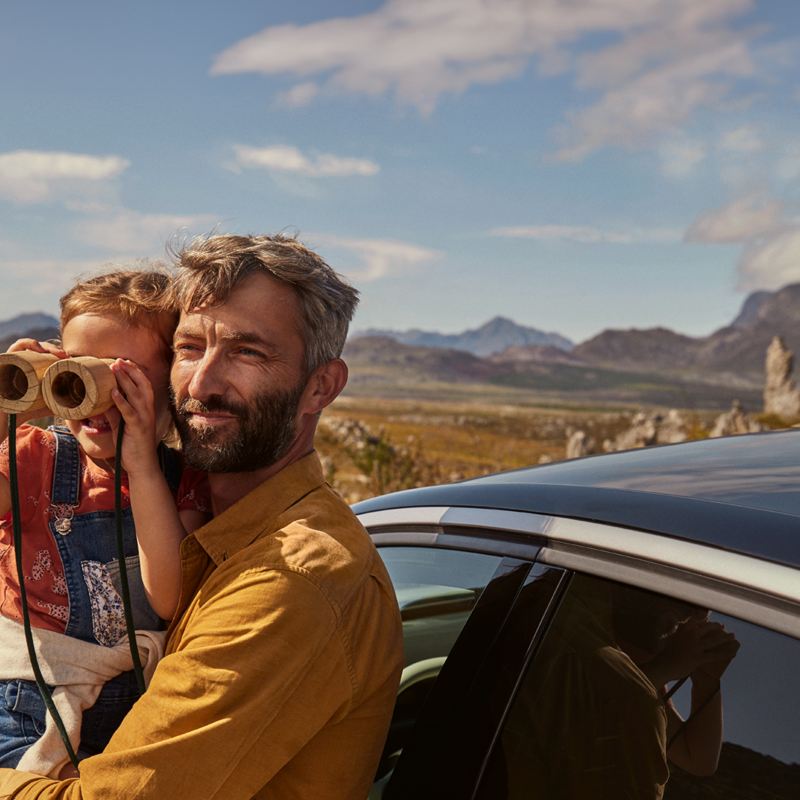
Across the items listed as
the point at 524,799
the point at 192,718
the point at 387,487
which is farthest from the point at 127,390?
the point at 387,487

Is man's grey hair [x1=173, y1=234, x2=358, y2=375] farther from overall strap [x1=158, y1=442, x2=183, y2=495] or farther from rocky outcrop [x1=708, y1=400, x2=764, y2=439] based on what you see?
rocky outcrop [x1=708, y1=400, x2=764, y2=439]

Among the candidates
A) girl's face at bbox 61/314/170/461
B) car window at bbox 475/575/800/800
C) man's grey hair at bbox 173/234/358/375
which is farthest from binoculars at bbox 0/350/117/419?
car window at bbox 475/575/800/800

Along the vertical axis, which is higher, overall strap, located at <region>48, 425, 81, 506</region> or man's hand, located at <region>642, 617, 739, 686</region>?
overall strap, located at <region>48, 425, 81, 506</region>

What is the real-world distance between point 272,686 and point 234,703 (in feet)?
0.21

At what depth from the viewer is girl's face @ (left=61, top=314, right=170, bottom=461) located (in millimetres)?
1952

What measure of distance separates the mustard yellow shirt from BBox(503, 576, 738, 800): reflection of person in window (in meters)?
0.28

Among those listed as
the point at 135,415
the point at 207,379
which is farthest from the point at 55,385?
the point at 207,379

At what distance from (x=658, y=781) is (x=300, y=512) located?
777 millimetres

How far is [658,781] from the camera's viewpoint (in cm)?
131

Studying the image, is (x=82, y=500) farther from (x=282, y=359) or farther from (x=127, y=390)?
(x=282, y=359)

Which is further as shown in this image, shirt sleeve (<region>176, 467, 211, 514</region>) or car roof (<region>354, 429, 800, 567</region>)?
shirt sleeve (<region>176, 467, 211, 514</region>)

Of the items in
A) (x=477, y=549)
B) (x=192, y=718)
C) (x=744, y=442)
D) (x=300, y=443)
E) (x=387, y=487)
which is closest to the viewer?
(x=192, y=718)

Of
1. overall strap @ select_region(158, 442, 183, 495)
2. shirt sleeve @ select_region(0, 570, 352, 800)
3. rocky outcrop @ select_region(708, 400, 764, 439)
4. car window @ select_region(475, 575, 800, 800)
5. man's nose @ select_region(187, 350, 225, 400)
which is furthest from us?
rocky outcrop @ select_region(708, 400, 764, 439)

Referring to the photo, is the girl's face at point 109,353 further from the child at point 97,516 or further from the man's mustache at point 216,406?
the man's mustache at point 216,406
